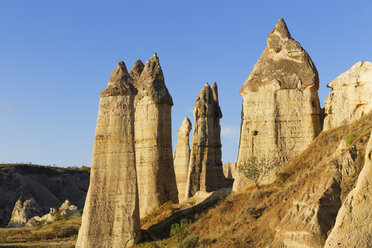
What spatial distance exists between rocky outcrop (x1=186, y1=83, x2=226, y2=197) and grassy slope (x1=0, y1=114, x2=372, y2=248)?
8579 millimetres

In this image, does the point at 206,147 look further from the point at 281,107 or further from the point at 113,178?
the point at 113,178

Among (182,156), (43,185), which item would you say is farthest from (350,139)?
(43,185)

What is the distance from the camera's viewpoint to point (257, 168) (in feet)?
71.3

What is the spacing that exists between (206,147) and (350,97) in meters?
14.0

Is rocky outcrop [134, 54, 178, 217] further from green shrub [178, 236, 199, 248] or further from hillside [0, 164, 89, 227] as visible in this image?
hillside [0, 164, 89, 227]

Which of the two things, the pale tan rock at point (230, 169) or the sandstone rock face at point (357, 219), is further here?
the pale tan rock at point (230, 169)

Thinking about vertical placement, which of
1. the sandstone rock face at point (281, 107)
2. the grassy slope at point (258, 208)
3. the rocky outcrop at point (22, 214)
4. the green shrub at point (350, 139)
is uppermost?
the sandstone rock face at point (281, 107)

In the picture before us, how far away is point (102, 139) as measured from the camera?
22703 millimetres

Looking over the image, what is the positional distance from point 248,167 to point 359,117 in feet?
17.0

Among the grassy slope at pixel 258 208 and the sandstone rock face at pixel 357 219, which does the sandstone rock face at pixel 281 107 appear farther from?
the sandstone rock face at pixel 357 219

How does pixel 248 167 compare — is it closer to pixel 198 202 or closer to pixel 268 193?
pixel 268 193

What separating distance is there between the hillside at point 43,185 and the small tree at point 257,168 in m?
45.0

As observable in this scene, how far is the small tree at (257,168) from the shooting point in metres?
21.4

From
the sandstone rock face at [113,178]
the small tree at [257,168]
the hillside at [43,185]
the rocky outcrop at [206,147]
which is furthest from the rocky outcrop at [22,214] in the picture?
the small tree at [257,168]
